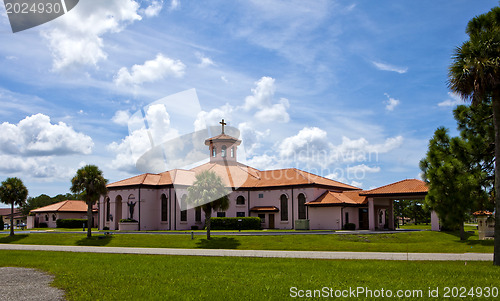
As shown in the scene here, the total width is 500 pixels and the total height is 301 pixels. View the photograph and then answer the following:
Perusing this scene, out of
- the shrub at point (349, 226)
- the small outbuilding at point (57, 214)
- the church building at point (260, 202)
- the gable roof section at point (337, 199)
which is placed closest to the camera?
the shrub at point (349, 226)

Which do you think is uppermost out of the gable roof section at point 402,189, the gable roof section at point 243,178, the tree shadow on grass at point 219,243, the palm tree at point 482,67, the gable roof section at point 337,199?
the palm tree at point 482,67

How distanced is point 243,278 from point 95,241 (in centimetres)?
2653

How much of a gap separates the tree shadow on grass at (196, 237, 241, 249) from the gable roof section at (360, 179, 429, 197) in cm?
1773

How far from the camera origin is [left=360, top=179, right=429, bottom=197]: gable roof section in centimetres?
4222

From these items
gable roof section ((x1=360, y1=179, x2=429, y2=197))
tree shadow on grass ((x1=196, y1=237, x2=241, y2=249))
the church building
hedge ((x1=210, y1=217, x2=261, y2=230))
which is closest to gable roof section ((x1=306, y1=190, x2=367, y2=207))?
the church building

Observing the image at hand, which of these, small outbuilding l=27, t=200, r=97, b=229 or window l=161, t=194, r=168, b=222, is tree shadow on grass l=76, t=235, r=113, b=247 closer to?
window l=161, t=194, r=168, b=222

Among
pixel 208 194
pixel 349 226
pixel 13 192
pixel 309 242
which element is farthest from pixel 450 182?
pixel 13 192

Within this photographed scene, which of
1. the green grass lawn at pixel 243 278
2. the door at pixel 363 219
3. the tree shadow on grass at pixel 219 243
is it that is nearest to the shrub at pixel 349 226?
the door at pixel 363 219

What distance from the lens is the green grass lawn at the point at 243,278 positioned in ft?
40.8

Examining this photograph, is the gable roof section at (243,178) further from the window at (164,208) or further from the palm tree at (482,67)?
the palm tree at (482,67)

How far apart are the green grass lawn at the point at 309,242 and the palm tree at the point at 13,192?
8.37 metres

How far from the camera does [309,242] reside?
32406mm

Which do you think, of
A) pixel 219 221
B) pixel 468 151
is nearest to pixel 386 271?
pixel 468 151

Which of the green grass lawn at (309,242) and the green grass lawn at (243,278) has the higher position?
the green grass lawn at (243,278)
